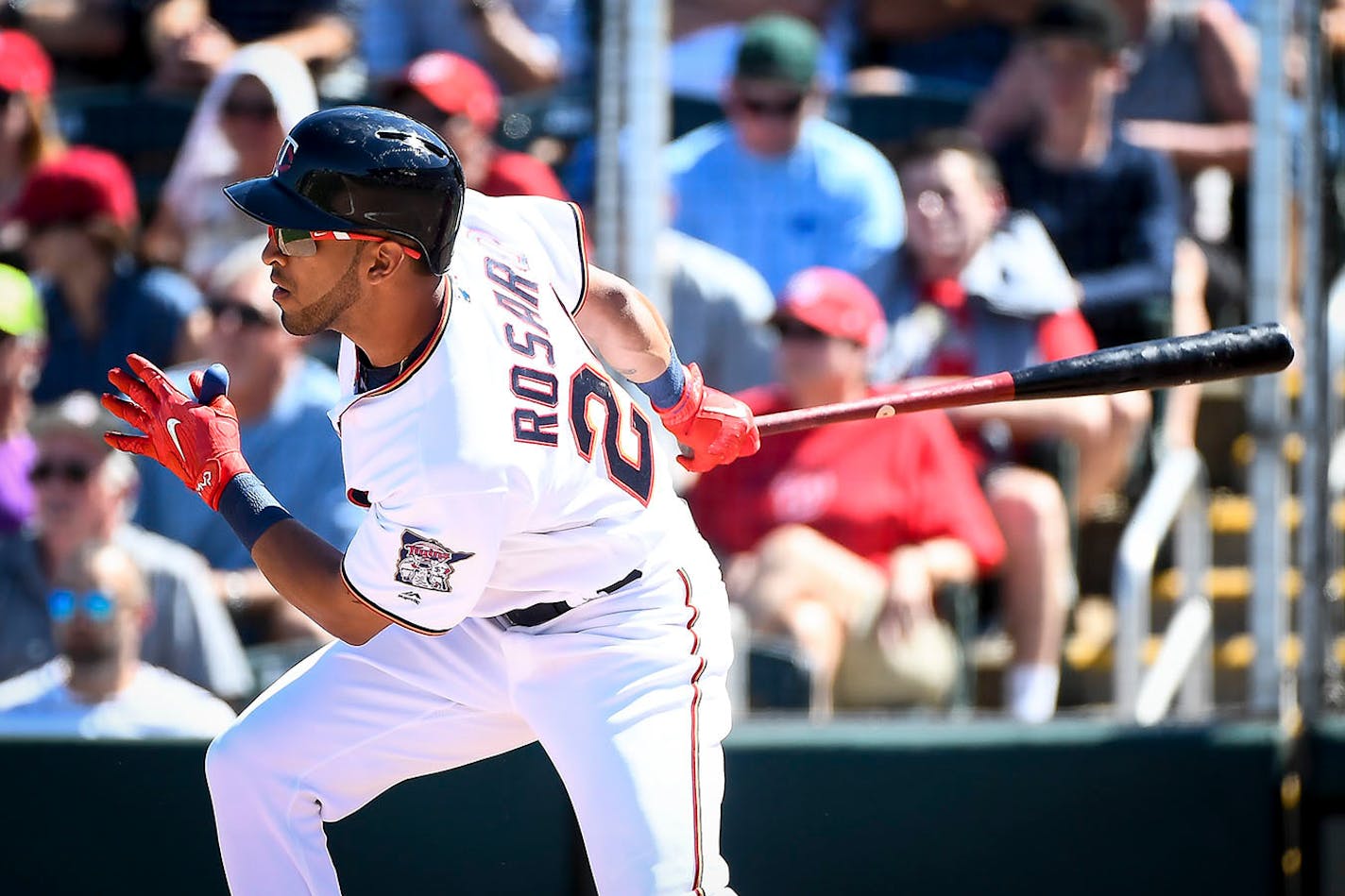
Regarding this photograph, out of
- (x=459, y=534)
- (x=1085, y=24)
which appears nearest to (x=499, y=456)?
(x=459, y=534)

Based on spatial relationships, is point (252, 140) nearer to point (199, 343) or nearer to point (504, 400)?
point (199, 343)

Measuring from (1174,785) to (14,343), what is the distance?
305 centimetres

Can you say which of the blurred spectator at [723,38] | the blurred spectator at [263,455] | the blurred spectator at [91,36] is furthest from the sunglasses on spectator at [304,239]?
the blurred spectator at [91,36]

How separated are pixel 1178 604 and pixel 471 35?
2526mm

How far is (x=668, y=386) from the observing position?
3.13 m

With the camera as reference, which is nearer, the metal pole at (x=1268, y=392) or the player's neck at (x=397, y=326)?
the player's neck at (x=397, y=326)

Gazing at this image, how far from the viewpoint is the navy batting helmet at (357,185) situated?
8.43ft

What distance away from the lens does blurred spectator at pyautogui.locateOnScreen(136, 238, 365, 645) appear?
13.6 feet

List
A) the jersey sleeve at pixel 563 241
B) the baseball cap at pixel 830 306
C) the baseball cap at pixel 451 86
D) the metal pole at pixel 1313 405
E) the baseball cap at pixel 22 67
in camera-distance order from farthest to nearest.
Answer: the baseball cap at pixel 22 67, the baseball cap at pixel 451 86, the baseball cap at pixel 830 306, the metal pole at pixel 1313 405, the jersey sleeve at pixel 563 241

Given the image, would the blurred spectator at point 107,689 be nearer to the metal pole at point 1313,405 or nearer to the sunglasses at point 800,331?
the sunglasses at point 800,331

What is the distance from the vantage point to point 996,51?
5.32 metres

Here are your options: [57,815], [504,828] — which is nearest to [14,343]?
[57,815]

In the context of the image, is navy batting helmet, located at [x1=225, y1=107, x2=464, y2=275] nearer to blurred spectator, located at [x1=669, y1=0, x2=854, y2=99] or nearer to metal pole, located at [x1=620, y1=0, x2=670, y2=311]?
metal pole, located at [x1=620, y1=0, x2=670, y2=311]

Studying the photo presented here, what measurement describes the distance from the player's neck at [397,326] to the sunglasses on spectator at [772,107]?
228cm
